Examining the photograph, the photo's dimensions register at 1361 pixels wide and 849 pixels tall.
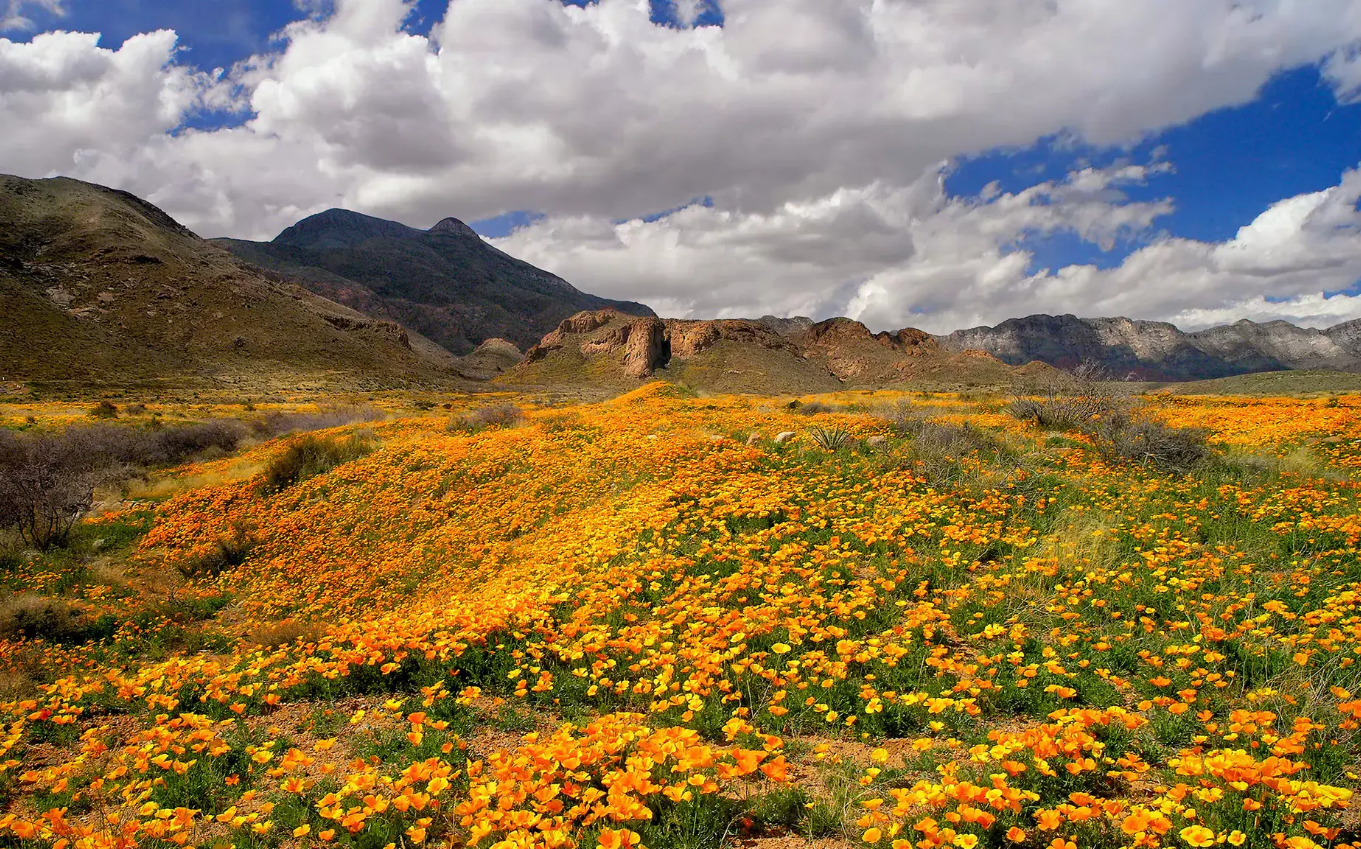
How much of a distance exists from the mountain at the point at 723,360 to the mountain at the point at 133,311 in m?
38.5

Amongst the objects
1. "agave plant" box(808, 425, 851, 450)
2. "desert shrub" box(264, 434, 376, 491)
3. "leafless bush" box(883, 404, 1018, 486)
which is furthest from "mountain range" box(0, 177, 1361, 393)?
"desert shrub" box(264, 434, 376, 491)

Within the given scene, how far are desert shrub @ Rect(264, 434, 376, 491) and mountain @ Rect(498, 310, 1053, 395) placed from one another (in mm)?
92686

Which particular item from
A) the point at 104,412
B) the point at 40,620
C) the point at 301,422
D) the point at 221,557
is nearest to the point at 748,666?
the point at 40,620

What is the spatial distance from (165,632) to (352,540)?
328 centimetres

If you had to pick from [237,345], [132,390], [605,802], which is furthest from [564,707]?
[237,345]

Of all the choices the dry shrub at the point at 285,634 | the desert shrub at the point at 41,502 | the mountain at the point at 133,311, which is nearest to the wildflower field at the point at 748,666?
the dry shrub at the point at 285,634

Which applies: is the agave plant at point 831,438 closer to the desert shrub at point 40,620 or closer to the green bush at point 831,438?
the green bush at point 831,438

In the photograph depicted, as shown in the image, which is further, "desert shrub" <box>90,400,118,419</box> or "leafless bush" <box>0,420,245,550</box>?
"desert shrub" <box>90,400,118,419</box>

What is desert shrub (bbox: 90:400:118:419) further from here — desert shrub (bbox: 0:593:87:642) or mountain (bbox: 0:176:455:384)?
mountain (bbox: 0:176:455:384)

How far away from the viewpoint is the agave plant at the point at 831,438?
472 inches

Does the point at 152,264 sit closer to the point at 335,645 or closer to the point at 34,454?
the point at 34,454

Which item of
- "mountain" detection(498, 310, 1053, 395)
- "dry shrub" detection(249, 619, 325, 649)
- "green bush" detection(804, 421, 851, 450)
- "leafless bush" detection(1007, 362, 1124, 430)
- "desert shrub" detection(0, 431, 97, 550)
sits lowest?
"dry shrub" detection(249, 619, 325, 649)

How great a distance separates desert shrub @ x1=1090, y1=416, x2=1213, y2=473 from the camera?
1094 cm

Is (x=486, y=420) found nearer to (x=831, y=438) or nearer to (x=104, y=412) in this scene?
(x=831, y=438)
